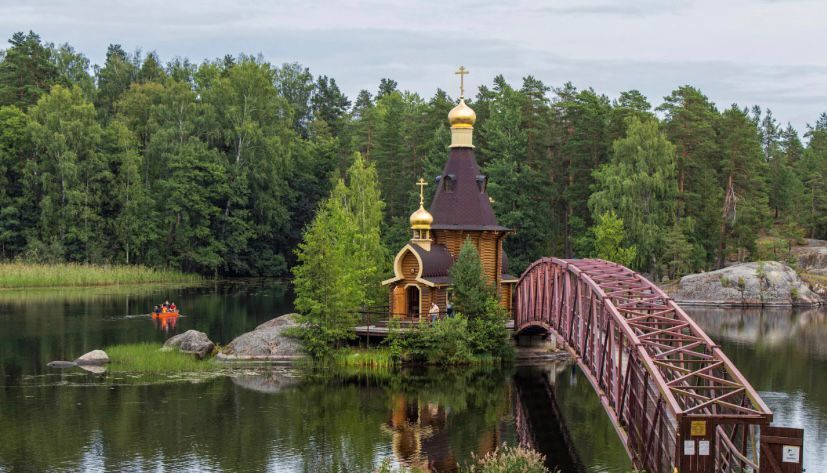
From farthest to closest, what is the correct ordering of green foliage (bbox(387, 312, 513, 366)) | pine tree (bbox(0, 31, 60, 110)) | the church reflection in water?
pine tree (bbox(0, 31, 60, 110)), green foliage (bbox(387, 312, 513, 366)), the church reflection in water

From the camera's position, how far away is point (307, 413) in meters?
30.4

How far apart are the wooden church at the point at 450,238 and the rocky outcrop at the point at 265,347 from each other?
4.89m

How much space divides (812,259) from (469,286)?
44982 mm

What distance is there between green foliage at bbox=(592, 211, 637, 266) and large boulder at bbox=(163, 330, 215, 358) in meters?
28.2

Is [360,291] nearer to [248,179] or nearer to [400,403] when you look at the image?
[400,403]

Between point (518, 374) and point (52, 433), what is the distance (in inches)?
716

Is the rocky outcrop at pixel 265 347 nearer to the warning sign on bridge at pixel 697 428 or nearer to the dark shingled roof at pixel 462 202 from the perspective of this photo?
the dark shingled roof at pixel 462 202

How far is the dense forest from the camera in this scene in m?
68.1

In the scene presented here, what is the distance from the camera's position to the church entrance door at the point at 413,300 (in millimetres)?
41500

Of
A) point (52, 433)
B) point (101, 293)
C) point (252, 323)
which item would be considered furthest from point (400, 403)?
point (101, 293)

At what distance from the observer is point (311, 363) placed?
38281 mm

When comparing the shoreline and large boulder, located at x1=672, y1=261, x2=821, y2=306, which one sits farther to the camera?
large boulder, located at x1=672, y1=261, x2=821, y2=306

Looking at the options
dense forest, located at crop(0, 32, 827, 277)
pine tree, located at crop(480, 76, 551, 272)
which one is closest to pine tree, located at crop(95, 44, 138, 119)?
dense forest, located at crop(0, 32, 827, 277)

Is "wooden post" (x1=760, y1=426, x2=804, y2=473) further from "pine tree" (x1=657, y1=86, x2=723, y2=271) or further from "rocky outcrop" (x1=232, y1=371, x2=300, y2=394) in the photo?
"pine tree" (x1=657, y1=86, x2=723, y2=271)
